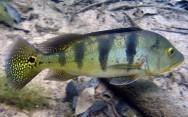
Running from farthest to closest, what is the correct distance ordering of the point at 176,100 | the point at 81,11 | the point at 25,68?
the point at 81,11, the point at 176,100, the point at 25,68

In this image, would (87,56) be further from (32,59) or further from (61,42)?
(32,59)

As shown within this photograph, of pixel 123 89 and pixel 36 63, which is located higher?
pixel 36 63

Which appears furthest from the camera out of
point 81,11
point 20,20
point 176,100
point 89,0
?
point 89,0

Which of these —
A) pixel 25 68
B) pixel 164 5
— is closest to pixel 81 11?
pixel 164 5

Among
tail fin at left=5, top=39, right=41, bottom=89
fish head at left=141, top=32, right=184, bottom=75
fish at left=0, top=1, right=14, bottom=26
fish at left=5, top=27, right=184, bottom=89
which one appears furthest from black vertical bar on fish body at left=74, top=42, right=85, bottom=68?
fish at left=0, top=1, right=14, bottom=26

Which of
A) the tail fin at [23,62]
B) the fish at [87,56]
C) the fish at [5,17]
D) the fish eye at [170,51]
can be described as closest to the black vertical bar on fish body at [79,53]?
the fish at [87,56]

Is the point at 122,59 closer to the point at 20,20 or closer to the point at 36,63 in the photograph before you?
the point at 36,63

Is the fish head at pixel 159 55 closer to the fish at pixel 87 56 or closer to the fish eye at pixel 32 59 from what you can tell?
the fish at pixel 87 56
